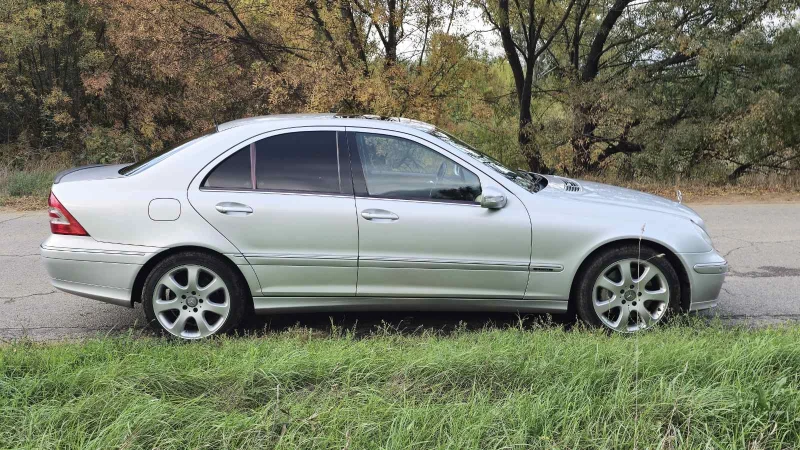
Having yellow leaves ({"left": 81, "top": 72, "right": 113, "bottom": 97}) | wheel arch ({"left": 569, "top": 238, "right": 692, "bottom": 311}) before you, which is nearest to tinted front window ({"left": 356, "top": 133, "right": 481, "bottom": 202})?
wheel arch ({"left": 569, "top": 238, "right": 692, "bottom": 311})

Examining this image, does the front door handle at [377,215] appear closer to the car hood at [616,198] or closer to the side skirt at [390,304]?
the side skirt at [390,304]

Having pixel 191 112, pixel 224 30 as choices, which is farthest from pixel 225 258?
pixel 191 112

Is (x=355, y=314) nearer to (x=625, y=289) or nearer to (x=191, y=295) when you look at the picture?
(x=191, y=295)

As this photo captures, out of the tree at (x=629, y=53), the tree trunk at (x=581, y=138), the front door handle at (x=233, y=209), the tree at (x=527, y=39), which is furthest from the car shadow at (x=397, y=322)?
the tree trunk at (x=581, y=138)

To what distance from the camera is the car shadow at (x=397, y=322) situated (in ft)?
16.8

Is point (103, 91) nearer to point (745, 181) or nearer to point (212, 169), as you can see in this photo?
point (212, 169)

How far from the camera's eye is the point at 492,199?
4703 millimetres

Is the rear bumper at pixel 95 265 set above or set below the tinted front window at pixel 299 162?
below

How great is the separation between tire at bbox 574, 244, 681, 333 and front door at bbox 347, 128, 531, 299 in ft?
1.52

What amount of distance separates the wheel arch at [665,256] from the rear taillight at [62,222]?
347 cm

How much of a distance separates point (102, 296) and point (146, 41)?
10.8 metres

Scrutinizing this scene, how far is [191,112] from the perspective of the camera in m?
16.9

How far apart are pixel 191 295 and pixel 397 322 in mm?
1596

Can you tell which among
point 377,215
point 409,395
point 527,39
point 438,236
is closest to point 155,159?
point 377,215
